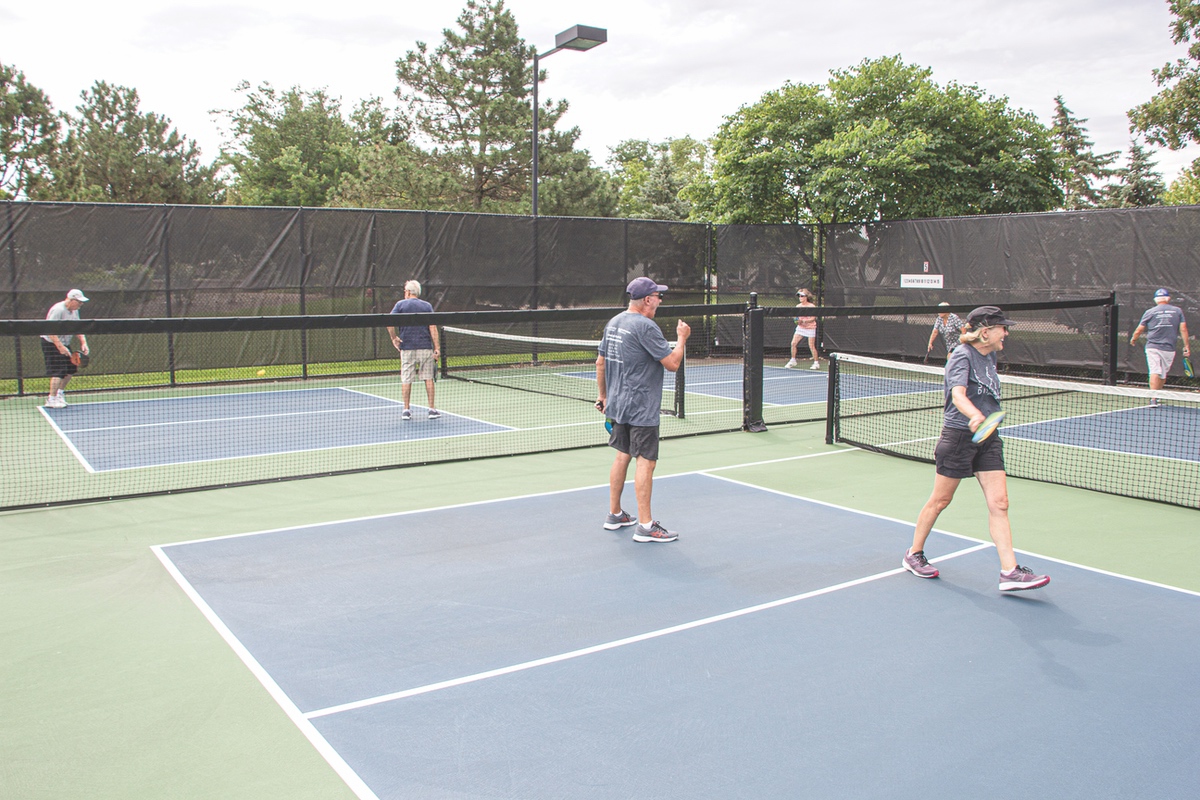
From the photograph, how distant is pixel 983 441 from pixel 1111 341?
36.7 feet

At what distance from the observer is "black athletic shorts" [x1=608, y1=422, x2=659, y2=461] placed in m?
6.60

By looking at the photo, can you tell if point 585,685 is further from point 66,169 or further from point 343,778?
point 66,169

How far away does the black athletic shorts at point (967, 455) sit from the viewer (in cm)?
548

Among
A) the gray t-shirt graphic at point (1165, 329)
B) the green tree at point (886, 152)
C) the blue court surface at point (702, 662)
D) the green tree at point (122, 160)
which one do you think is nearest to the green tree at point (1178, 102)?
the green tree at point (886, 152)

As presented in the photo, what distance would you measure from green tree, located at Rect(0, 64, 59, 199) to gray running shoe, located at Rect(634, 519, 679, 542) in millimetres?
33377

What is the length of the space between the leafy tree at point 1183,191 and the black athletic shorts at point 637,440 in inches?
1382

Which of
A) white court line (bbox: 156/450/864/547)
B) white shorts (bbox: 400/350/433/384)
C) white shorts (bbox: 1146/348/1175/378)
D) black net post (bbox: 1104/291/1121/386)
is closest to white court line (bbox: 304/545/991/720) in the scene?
white court line (bbox: 156/450/864/547)

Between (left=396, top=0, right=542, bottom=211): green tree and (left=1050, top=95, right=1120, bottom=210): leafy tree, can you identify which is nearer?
(left=396, top=0, right=542, bottom=211): green tree

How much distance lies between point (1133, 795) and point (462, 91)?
3393cm

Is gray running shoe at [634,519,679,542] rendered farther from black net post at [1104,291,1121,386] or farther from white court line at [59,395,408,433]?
black net post at [1104,291,1121,386]

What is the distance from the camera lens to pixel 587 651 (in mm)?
4691

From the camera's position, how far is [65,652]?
15.5 ft

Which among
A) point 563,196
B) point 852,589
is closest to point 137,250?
point 852,589

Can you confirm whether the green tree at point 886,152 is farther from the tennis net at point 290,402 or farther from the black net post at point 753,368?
the black net post at point 753,368
